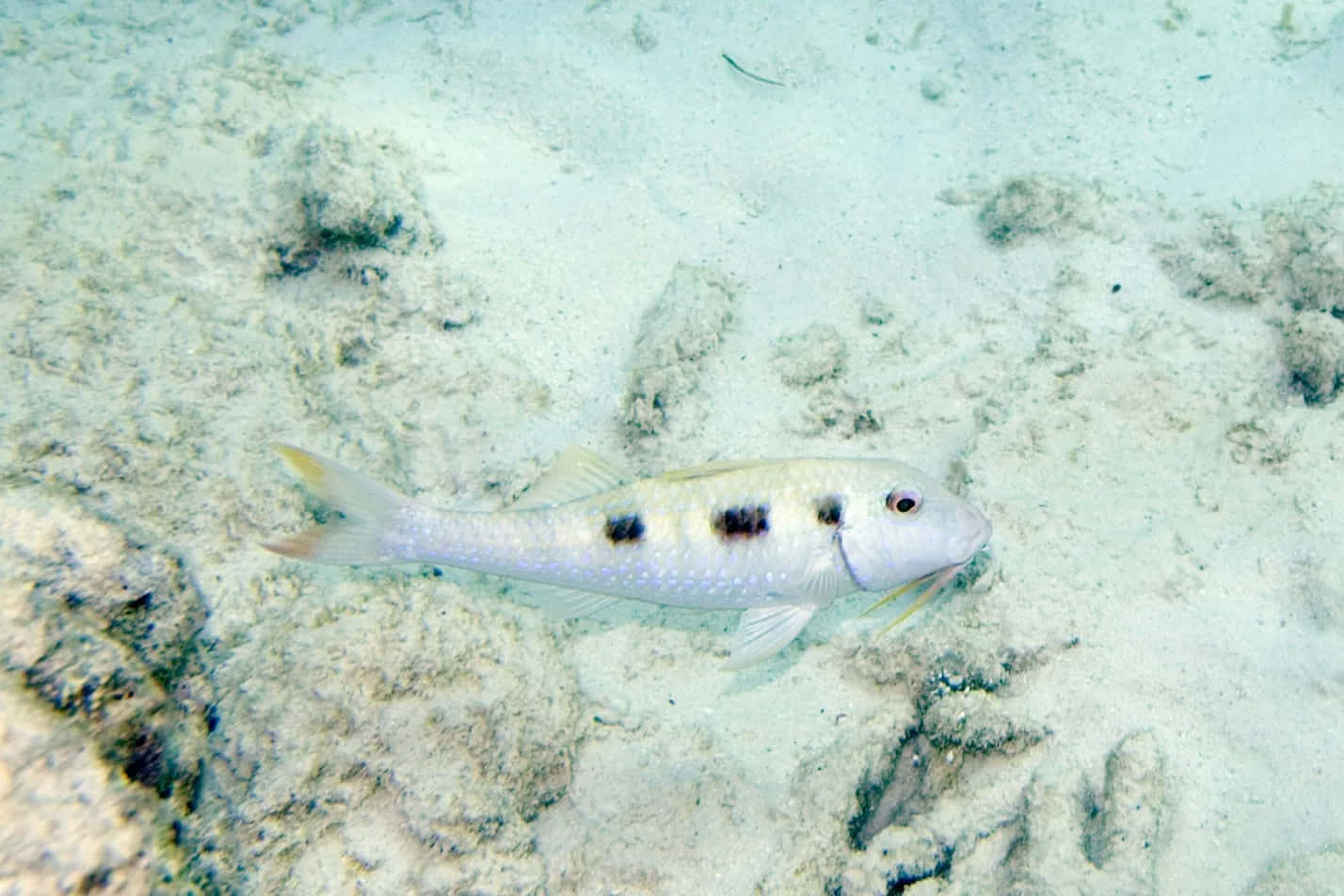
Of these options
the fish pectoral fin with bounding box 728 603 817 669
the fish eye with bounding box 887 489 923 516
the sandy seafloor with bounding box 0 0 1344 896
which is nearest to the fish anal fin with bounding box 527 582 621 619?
the sandy seafloor with bounding box 0 0 1344 896

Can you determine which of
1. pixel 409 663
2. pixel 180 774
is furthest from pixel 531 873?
pixel 180 774

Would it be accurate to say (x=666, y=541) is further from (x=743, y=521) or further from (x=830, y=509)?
(x=830, y=509)

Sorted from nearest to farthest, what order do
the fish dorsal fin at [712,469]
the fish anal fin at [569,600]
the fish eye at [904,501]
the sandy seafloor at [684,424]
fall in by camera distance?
the sandy seafloor at [684,424] → the fish eye at [904,501] → the fish dorsal fin at [712,469] → the fish anal fin at [569,600]

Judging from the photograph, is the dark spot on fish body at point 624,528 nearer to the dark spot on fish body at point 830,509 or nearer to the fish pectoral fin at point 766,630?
the fish pectoral fin at point 766,630

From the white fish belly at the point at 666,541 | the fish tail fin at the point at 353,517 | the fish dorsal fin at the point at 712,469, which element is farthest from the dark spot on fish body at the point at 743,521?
the fish tail fin at the point at 353,517

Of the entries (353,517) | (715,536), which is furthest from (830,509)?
(353,517)

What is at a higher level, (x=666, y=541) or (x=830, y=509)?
(x=830, y=509)
